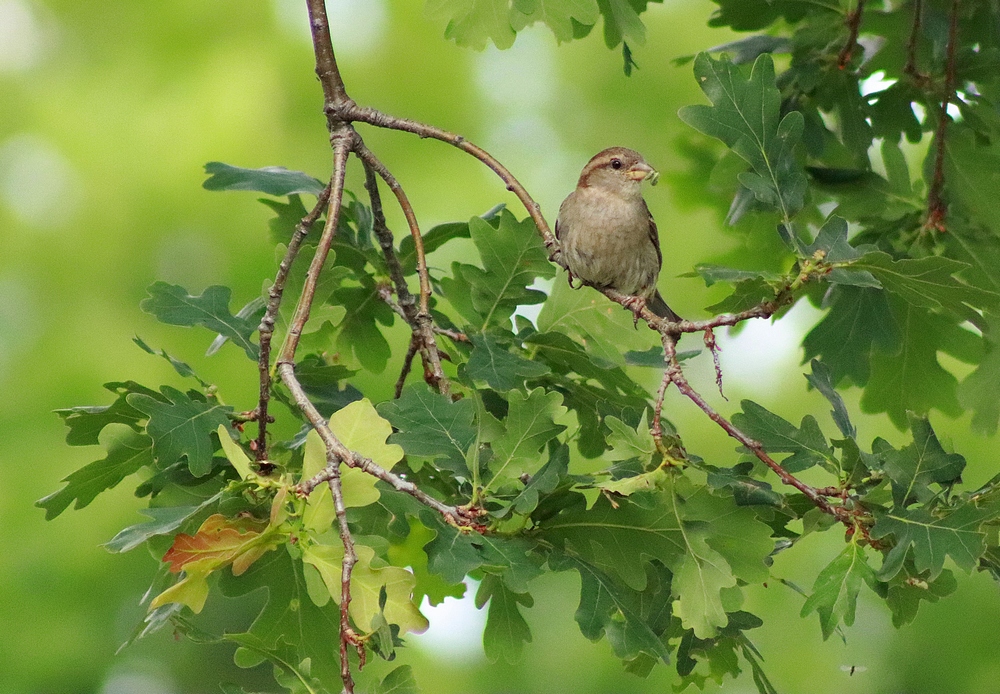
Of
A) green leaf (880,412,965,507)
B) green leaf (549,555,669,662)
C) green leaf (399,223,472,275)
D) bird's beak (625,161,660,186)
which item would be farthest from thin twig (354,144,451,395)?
bird's beak (625,161,660,186)

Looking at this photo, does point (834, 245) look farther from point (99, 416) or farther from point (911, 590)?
point (99, 416)

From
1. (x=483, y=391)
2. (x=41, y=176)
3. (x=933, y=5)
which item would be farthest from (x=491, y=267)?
(x=41, y=176)

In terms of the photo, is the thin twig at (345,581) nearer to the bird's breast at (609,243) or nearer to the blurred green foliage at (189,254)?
the bird's breast at (609,243)

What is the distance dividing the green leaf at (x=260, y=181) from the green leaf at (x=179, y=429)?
722 millimetres

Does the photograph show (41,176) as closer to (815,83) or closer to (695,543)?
(815,83)

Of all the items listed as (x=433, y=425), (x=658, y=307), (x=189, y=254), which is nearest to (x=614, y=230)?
(x=658, y=307)

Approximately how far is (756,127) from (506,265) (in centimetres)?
58

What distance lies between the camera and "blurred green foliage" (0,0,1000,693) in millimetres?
5578

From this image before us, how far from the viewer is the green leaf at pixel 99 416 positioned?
188 cm

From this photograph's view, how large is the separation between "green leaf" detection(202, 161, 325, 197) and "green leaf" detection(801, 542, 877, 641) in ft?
4.41

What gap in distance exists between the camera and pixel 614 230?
3.36m

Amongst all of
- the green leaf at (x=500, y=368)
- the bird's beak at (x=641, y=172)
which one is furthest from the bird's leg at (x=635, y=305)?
the bird's beak at (x=641, y=172)

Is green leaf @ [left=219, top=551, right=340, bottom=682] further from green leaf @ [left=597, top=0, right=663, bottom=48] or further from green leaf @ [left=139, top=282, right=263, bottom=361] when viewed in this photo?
green leaf @ [left=597, top=0, right=663, bottom=48]

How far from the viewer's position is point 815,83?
2.72 m
